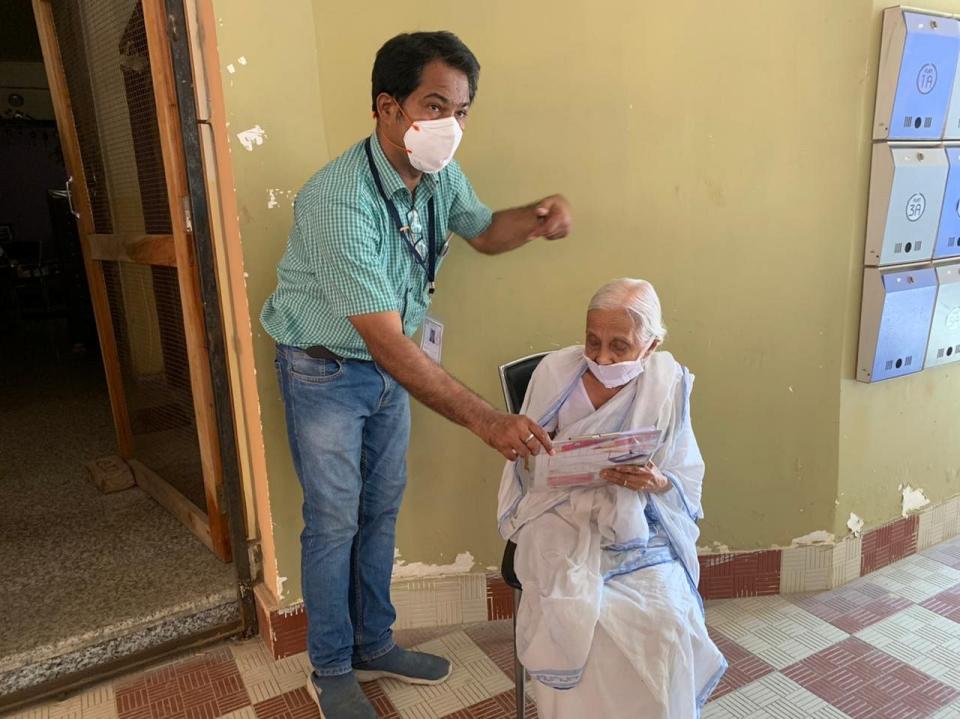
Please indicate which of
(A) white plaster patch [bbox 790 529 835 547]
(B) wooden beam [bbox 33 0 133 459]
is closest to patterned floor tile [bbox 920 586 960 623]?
(A) white plaster patch [bbox 790 529 835 547]

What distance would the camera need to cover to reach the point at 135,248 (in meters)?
2.45

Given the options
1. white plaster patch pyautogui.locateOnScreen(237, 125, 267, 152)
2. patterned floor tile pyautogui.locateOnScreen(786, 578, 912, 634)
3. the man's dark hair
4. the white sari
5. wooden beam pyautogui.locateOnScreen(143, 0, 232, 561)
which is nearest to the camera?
the white sari

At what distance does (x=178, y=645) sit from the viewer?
218cm

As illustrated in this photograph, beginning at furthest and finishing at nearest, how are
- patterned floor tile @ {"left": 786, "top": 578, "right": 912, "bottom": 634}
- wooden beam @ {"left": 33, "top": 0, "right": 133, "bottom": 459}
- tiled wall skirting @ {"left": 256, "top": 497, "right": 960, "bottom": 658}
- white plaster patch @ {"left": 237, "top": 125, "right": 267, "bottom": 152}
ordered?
wooden beam @ {"left": 33, "top": 0, "right": 133, "bottom": 459}, patterned floor tile @ {"left": 786, "top": 578, "right": 912, "bottom": 634}, tiled wall skirting @ {"left": 256, "top": 497, "right": 960, "bottom": 658}, white plaster patch @ {"left": 237, "top": 125, "right": 267, "bottom": 152}

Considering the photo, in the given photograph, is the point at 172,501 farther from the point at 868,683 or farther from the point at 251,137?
the point at 868,683

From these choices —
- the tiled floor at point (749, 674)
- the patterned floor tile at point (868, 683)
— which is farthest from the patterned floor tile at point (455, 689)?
the patterned floor tile at point (868, 683)

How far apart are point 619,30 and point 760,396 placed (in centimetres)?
123

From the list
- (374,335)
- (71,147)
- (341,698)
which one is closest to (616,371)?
(374,335)

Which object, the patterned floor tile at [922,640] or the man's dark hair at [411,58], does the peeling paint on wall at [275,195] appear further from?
the patterned floor tile at [922,640]

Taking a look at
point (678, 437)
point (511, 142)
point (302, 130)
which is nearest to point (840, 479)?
point (678, 437)

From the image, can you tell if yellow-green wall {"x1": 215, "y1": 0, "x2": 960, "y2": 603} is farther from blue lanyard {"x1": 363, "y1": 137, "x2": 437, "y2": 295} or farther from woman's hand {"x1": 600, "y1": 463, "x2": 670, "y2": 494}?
woman's hand {"x1": 600, "y1": 463, "x2": 670, "y2": 494}

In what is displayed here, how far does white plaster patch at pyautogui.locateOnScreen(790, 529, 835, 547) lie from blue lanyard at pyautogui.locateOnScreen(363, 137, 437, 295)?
1585 millimetres

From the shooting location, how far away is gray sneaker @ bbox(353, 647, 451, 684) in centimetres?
203

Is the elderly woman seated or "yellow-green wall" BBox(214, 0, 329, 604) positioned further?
"yellow-green wall" BBox(214, 0, 329, 604)
